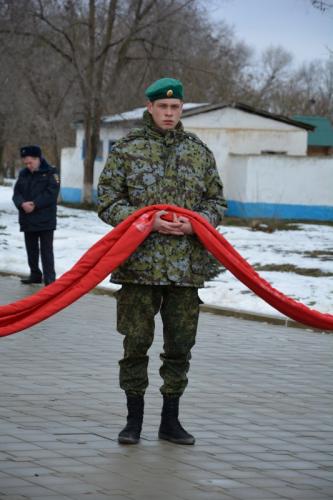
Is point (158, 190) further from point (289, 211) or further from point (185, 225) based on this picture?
point (289, 211)

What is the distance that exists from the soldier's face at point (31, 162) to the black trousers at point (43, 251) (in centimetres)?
87

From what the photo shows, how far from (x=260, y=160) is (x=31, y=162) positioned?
24200 mm

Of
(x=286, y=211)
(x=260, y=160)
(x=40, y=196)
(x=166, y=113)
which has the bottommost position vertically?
(x=286, y=211)

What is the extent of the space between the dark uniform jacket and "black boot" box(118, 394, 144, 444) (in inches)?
365

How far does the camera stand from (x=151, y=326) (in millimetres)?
6512

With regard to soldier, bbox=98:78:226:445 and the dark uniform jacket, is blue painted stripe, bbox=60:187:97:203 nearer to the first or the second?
the dark uniform jacket

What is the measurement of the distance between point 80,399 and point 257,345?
3.72 metres

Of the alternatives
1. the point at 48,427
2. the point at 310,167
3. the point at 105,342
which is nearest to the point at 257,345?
the point at 105,342

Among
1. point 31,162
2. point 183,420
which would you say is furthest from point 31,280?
point 183,420

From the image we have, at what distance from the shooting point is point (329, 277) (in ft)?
55.7

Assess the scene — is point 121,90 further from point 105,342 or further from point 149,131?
point 149,131

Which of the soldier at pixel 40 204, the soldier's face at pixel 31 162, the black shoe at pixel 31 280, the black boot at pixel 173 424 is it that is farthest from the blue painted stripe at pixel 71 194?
the black boot at pixel 173 424

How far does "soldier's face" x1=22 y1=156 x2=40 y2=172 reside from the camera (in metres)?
15.5

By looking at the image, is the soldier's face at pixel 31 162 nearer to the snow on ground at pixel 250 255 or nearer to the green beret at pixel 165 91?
the snow on ground at pixel 250 255
